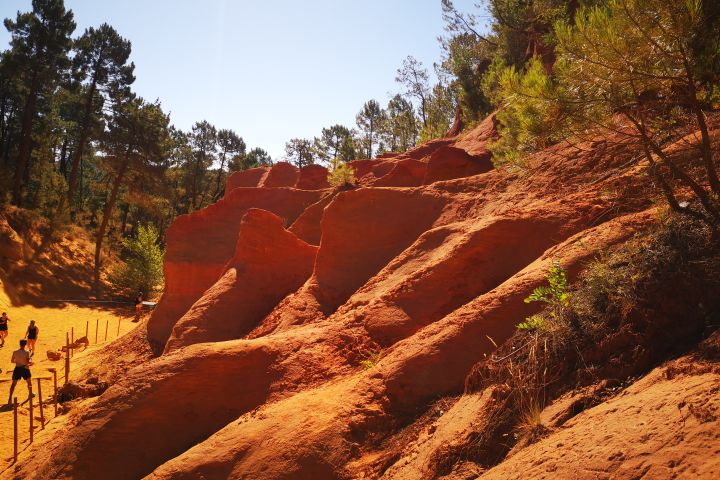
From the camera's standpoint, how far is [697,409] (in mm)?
3402

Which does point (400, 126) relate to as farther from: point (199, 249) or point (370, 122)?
point (199, 249)

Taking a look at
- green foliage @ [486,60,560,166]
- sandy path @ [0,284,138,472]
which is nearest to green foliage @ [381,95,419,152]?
sandy path @ [0,284,138,472]

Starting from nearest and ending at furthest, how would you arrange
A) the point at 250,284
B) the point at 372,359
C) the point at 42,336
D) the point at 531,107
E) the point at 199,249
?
the point at 531,107 → the point at 372,359 → the point at 250,284 → the point at 199,249 → the point at 42,336

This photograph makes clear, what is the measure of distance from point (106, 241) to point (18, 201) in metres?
7.46

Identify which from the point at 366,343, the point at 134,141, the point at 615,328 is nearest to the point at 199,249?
the point at 366,343

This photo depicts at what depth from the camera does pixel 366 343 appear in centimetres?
876

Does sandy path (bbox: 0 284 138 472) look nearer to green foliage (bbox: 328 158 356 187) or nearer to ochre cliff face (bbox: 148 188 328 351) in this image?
ochre cliff face (bbox: 148 188 328 351)

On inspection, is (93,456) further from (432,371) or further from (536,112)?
(536,112)

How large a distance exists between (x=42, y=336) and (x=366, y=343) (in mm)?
21542

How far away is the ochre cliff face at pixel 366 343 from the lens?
664 cm

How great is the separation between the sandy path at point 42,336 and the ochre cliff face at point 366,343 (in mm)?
3646

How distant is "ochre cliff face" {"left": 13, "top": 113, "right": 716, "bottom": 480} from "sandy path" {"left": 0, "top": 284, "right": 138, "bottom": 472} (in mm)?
3646

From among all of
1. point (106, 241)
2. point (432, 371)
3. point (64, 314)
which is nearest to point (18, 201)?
point (106, 241)

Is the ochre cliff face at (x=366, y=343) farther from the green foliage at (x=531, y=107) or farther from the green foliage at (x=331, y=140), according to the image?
the green foliage at (x=331, y=140)
